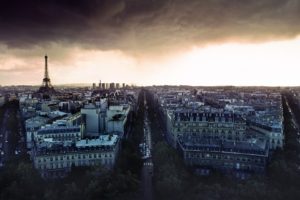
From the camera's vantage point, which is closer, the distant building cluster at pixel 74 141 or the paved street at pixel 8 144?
the distant building cluster at pixel 74 141

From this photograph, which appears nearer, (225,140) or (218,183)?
(218,183)

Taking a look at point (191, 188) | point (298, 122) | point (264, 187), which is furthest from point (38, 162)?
point (298, 122)

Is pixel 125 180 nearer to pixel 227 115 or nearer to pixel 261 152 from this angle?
pixel 261 152

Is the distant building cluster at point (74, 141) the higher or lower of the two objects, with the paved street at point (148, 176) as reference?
higher

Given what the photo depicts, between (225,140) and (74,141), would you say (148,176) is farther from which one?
(225,140)

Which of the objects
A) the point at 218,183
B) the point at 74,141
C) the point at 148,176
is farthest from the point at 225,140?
the point at 74,141

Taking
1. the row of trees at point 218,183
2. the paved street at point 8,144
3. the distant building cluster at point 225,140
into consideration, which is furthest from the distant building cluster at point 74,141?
the distant building cluster at point 225,140

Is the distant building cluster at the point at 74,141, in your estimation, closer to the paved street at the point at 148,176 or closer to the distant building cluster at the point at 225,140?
the paved street at the point at 148,176

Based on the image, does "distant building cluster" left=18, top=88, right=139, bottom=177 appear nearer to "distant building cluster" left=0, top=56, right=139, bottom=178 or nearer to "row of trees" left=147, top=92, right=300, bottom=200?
"distant building cluster" left=0, top=56, right=139, bottom=178
